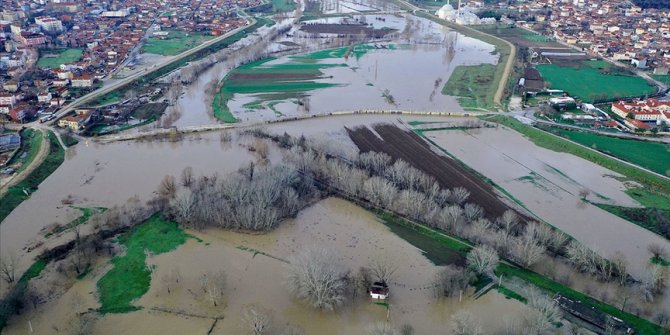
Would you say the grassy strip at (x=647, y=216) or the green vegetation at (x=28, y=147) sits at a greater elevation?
the grassy strip at (x=647, y=216)

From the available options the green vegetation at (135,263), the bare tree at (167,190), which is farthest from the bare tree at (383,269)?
the bare tree at (167,190)

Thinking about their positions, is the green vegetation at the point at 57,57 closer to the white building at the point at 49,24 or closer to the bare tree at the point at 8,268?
the white building at the point at 49,24

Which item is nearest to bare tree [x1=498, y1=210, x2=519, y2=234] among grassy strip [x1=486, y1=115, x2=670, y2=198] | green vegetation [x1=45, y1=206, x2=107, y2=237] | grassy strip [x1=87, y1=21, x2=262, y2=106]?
grassy strip [x1=486, y1=115, x2=670, y2=198]

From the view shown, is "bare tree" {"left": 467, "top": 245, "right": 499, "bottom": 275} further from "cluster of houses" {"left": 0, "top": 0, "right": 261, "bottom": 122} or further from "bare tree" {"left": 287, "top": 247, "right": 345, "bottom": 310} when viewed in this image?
"cluster of houses" {"left": 0, "top": 0, "right": 261, "bottom": 122}

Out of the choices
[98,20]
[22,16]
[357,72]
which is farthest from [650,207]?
[22,16]

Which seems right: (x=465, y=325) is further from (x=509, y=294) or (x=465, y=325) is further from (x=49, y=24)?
(x=49, y=24)

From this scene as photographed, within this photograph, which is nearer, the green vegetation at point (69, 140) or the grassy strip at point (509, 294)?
the grassy strip at point (509, 294)

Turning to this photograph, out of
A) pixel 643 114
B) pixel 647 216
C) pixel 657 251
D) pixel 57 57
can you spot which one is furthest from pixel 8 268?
pixel 57 57

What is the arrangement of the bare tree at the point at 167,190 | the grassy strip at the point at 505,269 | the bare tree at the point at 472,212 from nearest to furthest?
1. the grassy strip at the point at 505,269
2. the bare tree at the point at 472,212
3. the bare tree at the point at 167,190
